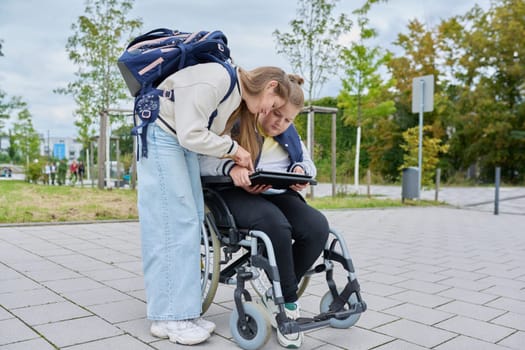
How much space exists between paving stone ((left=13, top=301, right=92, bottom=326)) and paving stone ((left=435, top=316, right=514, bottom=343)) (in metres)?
1.77

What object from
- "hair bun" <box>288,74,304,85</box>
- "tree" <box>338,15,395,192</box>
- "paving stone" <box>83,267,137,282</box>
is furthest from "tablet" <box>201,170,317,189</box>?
"tree" <box>338,15,395,192</box>

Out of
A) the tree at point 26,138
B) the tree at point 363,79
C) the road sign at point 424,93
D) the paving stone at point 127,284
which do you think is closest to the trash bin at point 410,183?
the road sign at point 424,93

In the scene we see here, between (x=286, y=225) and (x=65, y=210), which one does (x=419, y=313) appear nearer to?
(x=286, y=225)

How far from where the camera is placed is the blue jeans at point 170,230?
6.97 feet

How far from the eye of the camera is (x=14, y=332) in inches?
85.5

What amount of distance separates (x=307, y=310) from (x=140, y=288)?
1046 millimetres

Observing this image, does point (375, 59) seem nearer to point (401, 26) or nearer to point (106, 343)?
point (401, 26)

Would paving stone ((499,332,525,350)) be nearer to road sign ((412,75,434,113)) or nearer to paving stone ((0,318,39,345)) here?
paving stone ((0,318,39,345))

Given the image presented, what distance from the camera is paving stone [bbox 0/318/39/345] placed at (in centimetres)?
209

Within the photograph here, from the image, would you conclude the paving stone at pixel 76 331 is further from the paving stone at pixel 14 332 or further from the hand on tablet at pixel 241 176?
the hand on tablet at pixel 241 176

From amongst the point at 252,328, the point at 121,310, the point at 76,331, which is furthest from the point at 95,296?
the point at 252,328

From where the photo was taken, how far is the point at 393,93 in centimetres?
2125

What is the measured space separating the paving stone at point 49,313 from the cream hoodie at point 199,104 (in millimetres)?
1084

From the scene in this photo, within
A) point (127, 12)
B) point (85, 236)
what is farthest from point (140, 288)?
point (127, 12)
